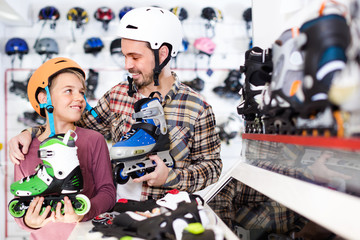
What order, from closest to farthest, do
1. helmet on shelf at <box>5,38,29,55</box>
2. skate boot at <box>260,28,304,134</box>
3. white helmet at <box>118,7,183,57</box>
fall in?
skate boot at <box>260,28,304,134</box> → white helmet at <box>118,7,183,57</box> → helmet on shelf at <box>5,38,29,55</box>

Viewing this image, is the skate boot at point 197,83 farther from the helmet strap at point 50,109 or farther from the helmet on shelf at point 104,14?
the helmet strap at point 50,109

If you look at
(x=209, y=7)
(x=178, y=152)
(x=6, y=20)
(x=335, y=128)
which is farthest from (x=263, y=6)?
(x=6, y=20)

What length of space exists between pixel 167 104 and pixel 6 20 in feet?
8.25

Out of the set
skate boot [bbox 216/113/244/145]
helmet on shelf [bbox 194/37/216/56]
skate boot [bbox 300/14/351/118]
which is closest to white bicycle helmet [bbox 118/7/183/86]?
skate boot [bbox 300/14/351/118]

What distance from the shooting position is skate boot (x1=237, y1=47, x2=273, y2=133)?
87cm

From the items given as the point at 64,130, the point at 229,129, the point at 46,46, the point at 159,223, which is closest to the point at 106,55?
the point at 46,46

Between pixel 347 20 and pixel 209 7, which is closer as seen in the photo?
pixel 347 20

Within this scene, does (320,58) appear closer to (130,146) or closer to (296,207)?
(296,207)

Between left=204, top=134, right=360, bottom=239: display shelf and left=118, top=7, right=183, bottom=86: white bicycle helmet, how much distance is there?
0.69 m

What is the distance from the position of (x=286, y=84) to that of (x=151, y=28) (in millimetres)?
902

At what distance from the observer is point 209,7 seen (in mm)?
3275

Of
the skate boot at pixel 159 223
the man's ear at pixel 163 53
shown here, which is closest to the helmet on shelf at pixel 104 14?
the man's ear at pixel 163 53

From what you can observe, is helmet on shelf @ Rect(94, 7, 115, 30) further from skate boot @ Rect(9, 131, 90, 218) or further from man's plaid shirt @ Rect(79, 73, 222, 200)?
skate boot @ Rect(9, 131, 90, 218)

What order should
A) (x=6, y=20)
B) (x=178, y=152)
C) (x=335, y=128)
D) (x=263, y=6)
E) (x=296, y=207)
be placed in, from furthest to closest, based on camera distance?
(x=6, y=20) → (x=178, y=152) → (x=263, y=6) → (x=296, y=207) → (x=335, y=128)
